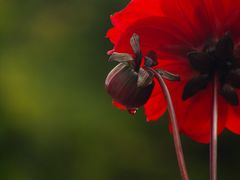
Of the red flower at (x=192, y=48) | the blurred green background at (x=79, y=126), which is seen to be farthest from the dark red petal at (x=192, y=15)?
the blurred green background at (x=79, y=126)

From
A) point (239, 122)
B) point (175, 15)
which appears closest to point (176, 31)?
point (175, 15)

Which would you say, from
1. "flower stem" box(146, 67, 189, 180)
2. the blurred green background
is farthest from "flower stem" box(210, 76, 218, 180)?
the blurred green background

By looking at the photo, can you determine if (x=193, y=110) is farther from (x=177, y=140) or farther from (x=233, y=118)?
(x=177, y=140)

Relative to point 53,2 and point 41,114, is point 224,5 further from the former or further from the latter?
point 53,2

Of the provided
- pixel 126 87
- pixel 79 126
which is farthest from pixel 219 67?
pixel 79 126

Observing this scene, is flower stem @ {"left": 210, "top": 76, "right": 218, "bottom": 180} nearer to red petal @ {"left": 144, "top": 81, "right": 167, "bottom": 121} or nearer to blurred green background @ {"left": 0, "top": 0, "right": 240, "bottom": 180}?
red petal @ {"left": 144, "top": 81, "right": 167, "bottom": 121}

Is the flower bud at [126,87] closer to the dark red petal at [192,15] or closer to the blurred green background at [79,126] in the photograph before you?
the dark red petal at [192,15]
